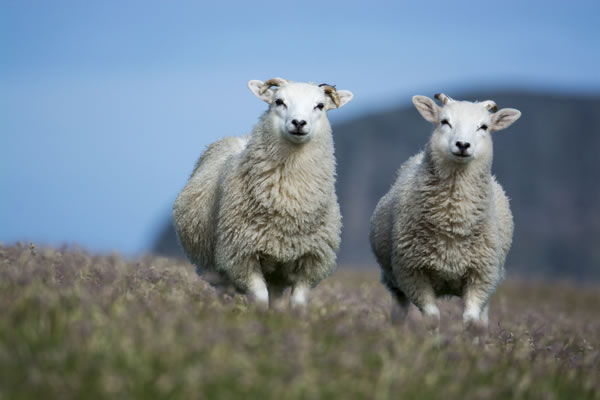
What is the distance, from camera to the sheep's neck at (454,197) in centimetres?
742

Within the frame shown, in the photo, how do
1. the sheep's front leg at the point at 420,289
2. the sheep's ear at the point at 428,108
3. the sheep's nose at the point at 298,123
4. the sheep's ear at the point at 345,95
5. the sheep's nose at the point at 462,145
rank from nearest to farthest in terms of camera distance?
the sheep's nose at the point at 298,123 < the sheep's nose at the point at 462,145 < the sheep's front leg at the point at 420,289 < the sheep's ear at the point at 345,95 < the sheep's ear at the point at 428,108

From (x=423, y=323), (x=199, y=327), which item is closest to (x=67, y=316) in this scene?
(x=199, y=327)

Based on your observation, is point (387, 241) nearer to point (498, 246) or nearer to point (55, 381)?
point (498, 246)

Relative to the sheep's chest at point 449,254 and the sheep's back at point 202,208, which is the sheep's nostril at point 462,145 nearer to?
the sheep's chest at point 449,254

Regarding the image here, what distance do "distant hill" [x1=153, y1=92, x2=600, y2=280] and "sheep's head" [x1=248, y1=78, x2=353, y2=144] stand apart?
57689 millimetres

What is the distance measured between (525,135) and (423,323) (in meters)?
75.7

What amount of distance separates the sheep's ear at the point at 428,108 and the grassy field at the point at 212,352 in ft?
8.42

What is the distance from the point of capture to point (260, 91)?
7.39m

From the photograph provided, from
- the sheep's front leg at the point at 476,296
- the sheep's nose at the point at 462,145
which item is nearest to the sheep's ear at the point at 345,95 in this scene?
the sheep's nose at the point at 462,145

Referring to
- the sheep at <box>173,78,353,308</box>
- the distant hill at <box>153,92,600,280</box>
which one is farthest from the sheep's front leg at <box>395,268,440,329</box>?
the distant hill at <box>153,92,600,280</box>

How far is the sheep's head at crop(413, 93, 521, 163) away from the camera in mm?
7199

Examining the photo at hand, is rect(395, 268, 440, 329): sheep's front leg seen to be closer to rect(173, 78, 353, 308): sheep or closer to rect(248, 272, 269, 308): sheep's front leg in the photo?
rect(173, 78, 353, 308): sheep

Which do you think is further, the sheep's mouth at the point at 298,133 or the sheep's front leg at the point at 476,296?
the sheep's front leg at the point at 476,296

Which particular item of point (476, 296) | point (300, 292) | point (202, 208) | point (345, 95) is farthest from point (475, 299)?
point (202, 208)
